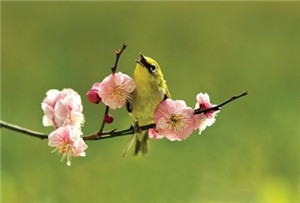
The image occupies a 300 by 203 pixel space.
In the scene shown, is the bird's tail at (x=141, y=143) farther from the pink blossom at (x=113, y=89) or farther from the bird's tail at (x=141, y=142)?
the pink blossom at (x=113, y=89)

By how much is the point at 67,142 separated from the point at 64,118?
0.18 feet

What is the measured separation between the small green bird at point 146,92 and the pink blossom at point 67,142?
0.19 ft

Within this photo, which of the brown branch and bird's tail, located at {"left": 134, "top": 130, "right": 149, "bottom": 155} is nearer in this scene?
the brown branch

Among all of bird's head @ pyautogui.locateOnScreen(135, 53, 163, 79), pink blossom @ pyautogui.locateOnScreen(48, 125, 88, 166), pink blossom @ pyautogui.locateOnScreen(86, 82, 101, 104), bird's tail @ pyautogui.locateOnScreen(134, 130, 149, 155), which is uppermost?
bird's head @ pyautogui.locateOnScreen(135, 53, 163, 79)

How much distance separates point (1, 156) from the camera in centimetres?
164

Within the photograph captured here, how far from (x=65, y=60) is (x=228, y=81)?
0.57 metres

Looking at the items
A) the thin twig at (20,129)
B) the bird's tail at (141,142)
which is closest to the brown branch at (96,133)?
the thin twig at (20,129)

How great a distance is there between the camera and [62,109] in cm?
66

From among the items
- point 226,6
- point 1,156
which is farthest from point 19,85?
point 226,6

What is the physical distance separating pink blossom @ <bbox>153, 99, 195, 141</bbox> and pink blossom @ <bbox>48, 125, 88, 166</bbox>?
3.0 inches

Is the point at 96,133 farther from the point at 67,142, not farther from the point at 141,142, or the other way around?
the point at 141,142

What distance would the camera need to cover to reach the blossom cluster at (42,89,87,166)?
61 cm

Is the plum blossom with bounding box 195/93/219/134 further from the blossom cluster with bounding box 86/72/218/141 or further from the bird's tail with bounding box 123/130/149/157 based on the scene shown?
the bird's tail with bounding box 123/130/149/157

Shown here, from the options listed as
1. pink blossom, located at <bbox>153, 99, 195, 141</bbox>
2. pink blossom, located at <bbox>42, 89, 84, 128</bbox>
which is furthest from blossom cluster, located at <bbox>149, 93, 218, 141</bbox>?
pink blossom, located at <bbox>42, 89, 84, 128</bbox>
